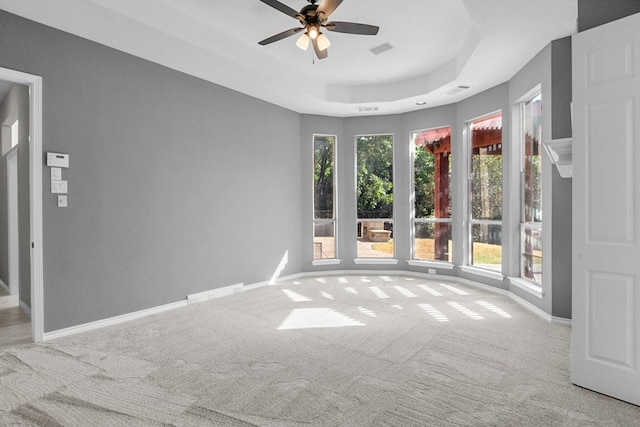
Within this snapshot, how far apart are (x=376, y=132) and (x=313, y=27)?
370 cm

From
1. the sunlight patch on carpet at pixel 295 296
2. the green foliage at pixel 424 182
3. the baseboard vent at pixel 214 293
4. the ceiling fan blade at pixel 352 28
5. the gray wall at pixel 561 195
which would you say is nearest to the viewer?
the ceiling fan blade at pixel 352 28

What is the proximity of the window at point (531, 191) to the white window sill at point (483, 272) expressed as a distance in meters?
0.39

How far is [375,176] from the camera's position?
698cm

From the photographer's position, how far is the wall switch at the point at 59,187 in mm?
3598

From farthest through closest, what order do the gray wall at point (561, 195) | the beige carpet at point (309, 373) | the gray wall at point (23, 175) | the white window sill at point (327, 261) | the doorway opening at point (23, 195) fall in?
the white window sill at point (327, 261) → the gray wall at point (23, 175) → the gray wall at point (561, 195) → the doorway opening at point (23, 195) → the beige carpet at point (309, 373)

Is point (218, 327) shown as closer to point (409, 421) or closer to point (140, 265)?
point (140, 265)

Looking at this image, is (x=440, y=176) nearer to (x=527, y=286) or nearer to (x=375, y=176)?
(x=375, y=176)

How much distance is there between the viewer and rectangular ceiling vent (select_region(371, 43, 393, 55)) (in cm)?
464

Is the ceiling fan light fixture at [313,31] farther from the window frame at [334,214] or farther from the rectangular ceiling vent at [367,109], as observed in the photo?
the window frame at [334,214]

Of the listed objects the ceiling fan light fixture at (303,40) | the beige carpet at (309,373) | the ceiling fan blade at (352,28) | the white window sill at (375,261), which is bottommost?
the beige carpet at (309,373)

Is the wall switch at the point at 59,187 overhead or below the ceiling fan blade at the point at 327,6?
below

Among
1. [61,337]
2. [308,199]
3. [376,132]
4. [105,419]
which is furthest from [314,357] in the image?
[376,132]

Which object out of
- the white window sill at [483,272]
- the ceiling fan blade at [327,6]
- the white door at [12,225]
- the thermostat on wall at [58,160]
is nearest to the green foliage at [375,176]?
the white window sill at [483,272]

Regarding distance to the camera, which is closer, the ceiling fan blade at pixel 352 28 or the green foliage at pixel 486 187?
the ceiling fan blade at pixel 352 28
